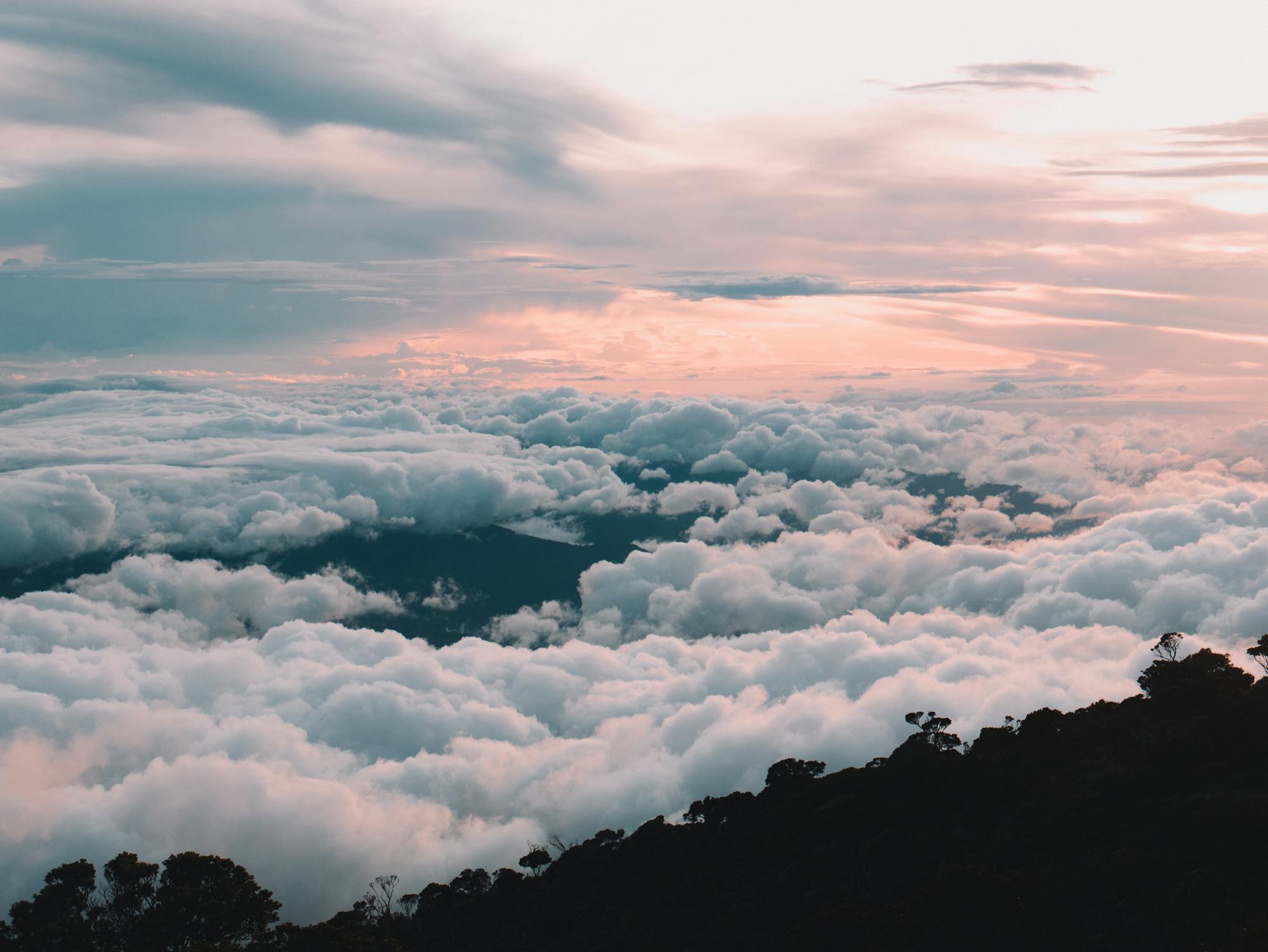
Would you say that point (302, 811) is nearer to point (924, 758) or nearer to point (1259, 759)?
point (924, 758)

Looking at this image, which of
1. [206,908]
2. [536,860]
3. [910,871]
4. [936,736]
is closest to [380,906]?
[536,860]

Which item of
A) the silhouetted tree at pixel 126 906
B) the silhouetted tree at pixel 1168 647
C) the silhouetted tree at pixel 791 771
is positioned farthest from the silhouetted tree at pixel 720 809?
the silhouetted tree at pixel 1168 647

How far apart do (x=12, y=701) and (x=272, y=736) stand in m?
56.1

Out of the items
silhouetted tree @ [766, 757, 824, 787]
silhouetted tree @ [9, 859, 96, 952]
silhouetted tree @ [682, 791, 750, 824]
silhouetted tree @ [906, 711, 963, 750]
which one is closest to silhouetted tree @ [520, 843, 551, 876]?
silhouetted tree @ [682, 791, 750, 824]

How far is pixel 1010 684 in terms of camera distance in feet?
628

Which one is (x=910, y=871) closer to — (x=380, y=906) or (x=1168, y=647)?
(x=1168, y=647)

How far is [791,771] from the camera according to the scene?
339 ft

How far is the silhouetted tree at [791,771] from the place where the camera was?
334 ft

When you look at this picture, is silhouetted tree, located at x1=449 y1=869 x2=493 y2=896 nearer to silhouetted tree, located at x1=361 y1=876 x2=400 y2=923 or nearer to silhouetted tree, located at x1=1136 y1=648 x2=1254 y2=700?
silhouetted tree, located at x1=361 y1=876 x2=400 y2=923

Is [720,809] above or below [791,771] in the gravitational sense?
below

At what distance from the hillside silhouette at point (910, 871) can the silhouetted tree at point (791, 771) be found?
0.49 m

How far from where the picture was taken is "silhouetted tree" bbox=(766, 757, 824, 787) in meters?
102

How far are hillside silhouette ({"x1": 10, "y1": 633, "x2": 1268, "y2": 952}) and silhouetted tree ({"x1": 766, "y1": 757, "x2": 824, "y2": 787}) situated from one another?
49 centimetres

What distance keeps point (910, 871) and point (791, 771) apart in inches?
1410
